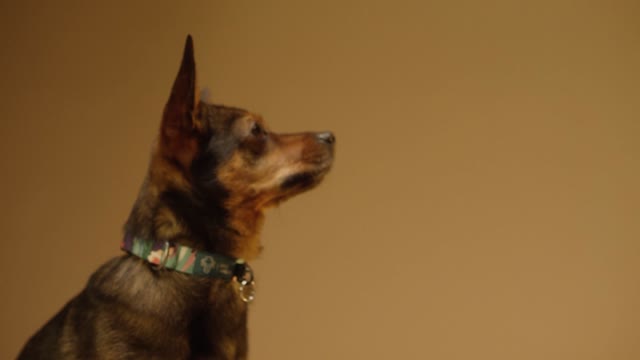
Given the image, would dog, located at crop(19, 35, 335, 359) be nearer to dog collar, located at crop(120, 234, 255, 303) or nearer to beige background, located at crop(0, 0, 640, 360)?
dog collar, located at crop(120, 234, 255, 303)

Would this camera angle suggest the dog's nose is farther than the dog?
Yes

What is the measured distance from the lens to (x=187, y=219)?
1.22m

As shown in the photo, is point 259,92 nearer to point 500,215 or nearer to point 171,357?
point 500,215

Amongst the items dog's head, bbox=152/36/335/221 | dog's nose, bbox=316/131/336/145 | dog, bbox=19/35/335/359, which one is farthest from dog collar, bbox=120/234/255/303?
dog's nose, bbox=316/131/336/145

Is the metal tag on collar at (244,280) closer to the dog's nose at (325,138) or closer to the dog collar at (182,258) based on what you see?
the dog collar at (182,258)

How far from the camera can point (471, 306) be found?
241 centimetres

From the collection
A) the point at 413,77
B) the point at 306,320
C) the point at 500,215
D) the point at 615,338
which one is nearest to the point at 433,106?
the point at 413,77

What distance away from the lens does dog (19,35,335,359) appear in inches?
45.9

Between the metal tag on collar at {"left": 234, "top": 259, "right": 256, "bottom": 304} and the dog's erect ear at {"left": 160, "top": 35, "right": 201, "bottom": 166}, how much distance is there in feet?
0.68

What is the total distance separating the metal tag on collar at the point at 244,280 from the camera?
1253mm

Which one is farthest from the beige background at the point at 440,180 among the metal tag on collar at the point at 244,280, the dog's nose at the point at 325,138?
the metal tag on collar at the point at 244,280

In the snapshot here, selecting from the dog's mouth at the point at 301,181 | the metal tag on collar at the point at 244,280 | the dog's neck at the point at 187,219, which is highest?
the dog's mouth at the point at 301,181

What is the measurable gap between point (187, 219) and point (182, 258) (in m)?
0.07

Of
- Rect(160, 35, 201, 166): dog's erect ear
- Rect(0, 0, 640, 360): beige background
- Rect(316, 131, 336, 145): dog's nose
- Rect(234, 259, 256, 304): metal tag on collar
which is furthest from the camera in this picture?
Rect(0, 0, 640, 360): beige background
